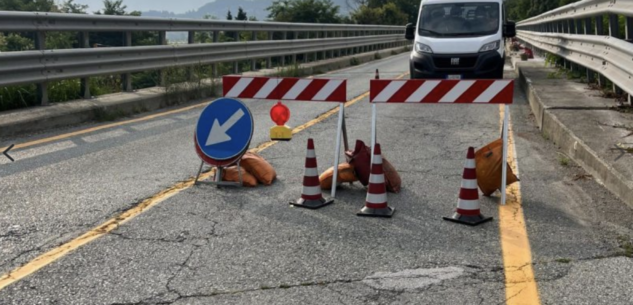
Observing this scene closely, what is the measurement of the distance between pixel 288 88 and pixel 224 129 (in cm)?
72

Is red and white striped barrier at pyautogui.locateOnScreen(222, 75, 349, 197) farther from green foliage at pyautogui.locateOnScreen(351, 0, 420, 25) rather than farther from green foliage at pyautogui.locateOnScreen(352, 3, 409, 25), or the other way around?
green foliage at pyautogui.locateOnScreen(352, 3, 409, 25)

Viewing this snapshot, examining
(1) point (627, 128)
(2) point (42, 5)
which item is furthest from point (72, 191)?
(2) point (42, 5)

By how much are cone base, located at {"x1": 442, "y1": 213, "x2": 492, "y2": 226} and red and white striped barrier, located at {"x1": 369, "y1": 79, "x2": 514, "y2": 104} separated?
1.21 metres

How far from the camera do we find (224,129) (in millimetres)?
6402

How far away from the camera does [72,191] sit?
589cm

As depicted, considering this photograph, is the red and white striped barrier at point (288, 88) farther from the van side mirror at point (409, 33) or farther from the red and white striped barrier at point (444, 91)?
the van side mirror at point (409, 33)

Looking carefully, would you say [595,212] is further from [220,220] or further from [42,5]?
[42,5]

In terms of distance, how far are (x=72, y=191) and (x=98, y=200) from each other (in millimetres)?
441

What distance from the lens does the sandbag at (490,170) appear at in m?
5.82

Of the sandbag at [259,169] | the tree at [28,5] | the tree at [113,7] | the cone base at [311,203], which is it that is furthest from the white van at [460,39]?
the tree at [113,7]

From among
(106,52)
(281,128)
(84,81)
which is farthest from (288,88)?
(84,81)

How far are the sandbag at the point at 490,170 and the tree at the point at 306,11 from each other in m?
41.7

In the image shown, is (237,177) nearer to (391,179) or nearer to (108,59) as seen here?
(391,179)

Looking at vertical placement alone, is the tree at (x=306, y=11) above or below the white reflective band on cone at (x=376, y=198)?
above
